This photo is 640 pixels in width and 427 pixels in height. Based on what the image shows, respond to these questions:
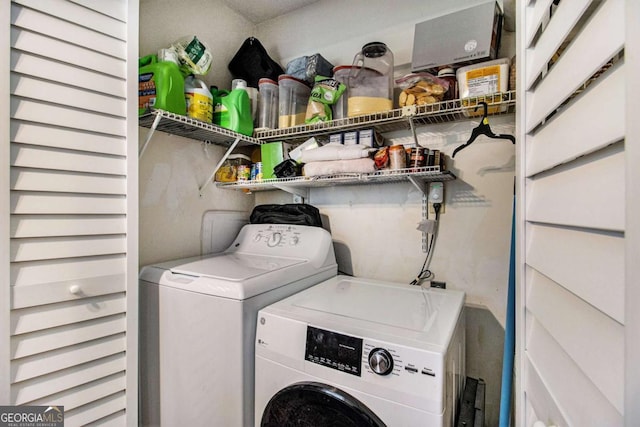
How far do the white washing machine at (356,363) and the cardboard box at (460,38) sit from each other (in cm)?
116

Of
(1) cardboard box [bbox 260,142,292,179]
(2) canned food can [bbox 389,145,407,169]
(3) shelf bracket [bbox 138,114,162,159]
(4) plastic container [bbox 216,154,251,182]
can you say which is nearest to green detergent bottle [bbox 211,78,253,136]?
(1) cardboard box [bbox 260,142,292,179]

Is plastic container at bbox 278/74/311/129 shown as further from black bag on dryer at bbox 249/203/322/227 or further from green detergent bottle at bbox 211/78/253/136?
black bag on dryer at bbox 249/203/322/227

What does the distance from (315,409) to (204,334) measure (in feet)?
1.74

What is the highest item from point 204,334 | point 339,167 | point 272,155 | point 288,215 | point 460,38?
point 460,38

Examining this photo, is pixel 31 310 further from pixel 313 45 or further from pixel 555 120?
pixel 313 45

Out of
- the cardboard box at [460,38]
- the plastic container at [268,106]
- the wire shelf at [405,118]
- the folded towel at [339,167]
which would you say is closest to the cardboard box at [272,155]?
the wire shelf at [405,118]

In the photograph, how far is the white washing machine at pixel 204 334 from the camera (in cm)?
117

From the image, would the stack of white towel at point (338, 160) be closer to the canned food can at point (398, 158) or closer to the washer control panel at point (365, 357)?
the canned food can at point (398, 158)

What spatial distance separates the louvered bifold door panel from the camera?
14.6 inches

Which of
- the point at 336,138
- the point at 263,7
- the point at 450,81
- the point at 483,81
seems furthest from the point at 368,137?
the point at 263,7

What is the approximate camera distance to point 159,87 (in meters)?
1.47

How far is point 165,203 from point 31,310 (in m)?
0.92

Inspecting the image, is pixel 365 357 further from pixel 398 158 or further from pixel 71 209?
pixel 71 209

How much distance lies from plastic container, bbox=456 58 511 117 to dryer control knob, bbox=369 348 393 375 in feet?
3.83
